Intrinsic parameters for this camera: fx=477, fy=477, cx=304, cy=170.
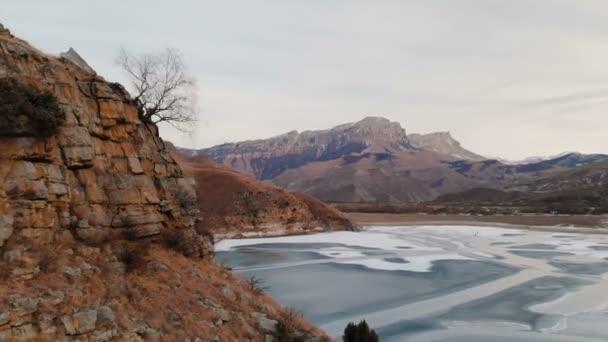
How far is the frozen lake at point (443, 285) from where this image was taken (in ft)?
62.2

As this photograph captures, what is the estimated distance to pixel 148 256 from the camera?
11484 mm

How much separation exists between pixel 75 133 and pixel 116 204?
1.88 meters

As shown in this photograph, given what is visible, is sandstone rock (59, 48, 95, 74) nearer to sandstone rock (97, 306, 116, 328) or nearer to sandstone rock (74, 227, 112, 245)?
sandstone rock (74, 227, 112, 245)

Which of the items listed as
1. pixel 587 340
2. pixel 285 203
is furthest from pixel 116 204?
pixel 285 203

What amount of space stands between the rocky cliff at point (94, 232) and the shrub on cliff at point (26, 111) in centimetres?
2

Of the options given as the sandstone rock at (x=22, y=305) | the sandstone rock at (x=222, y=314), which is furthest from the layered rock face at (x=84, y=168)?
the sandstone rock at (x=222, y=314)

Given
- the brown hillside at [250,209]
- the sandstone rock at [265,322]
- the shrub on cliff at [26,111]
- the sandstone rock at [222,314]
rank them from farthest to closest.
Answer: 1. the brown hillside at [250,209]
2. the sandstone rock at [265,322]
3. the sandstone rock at [222,314]
4. the shrub on cliff at [26,111]

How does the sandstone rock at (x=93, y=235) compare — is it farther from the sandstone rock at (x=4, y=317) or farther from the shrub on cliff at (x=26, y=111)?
the sandstone rock at (x=4, y=317)

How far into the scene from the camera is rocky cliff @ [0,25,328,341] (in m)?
8.54

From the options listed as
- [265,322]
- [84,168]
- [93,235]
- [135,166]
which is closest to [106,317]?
[93,235]

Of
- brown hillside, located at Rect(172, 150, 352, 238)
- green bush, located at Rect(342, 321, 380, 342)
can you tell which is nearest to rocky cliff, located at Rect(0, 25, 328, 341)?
green bush, located at Rect(342, 321, 380, 342)

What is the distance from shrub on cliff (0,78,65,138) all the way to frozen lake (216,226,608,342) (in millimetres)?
12235

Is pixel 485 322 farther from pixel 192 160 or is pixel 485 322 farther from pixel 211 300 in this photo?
pixel 192 160

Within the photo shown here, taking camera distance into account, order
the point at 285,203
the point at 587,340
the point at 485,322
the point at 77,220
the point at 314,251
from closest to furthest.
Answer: the point at 77,220
the point at 587,340
the point at 485,322
the point at 314,251
the point at 285,203
